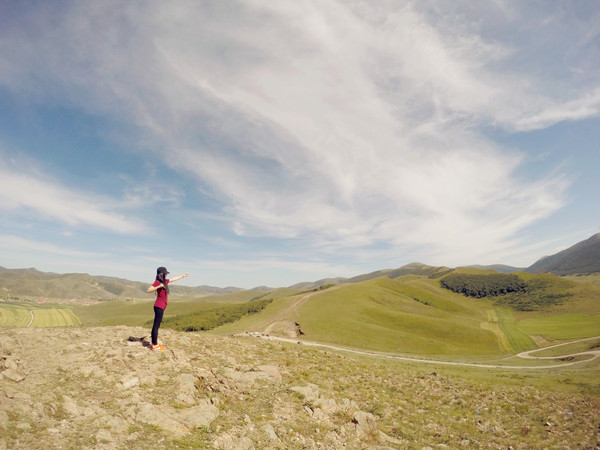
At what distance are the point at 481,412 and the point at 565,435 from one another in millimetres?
3879

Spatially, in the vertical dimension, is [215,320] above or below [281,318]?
below

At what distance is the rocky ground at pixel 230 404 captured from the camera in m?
8.67

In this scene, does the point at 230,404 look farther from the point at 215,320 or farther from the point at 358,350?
the point at 215,320

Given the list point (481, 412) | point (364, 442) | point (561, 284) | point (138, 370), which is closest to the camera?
point (364, 442)

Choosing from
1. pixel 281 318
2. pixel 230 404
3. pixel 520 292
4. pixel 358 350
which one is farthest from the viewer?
pixel 520 292

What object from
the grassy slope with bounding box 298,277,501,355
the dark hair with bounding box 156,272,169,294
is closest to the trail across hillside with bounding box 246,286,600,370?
the grassy slope with bounding box 298,277,501,355

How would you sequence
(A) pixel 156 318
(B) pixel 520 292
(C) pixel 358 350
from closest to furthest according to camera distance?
(A) pixel 156 318, (C) pixel 358 350, (B) pixel 520 292

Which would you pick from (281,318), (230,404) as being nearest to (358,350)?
(281,318)

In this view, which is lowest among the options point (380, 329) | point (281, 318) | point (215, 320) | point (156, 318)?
point (215, 320)

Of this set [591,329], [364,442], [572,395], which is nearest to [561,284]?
[591,329]

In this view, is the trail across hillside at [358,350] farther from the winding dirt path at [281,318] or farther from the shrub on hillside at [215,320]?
the shrub on hillside at [215,320]

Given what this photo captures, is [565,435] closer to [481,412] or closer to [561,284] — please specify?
[481,412]

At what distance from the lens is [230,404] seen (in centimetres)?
1248

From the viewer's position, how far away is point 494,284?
193 m
